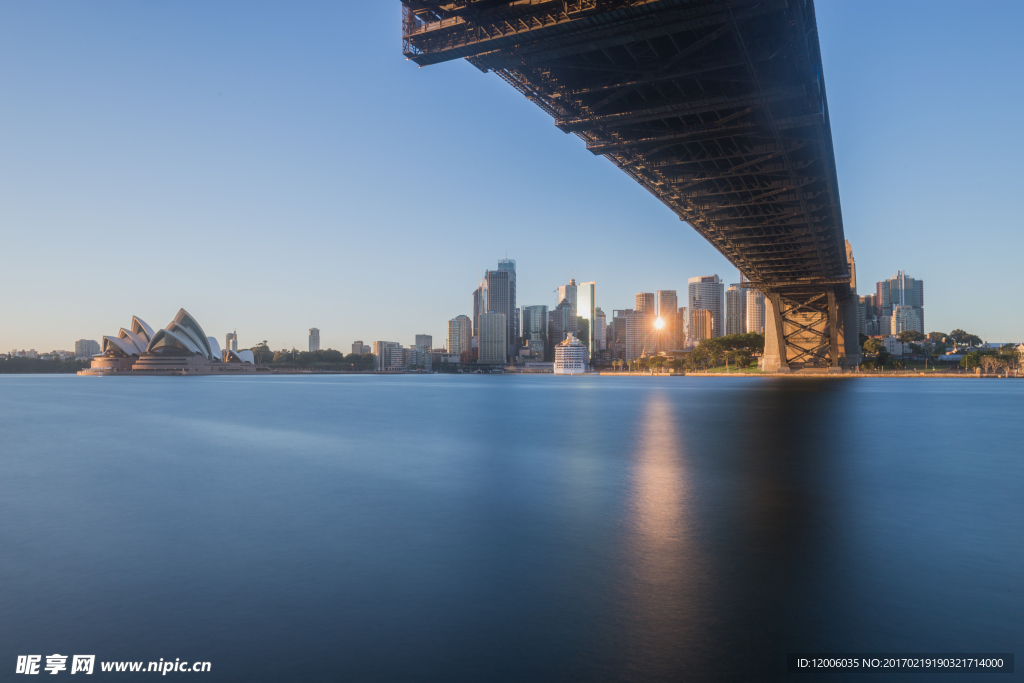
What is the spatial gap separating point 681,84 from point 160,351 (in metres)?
132

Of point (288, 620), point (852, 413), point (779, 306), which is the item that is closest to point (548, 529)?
point (288, 620)

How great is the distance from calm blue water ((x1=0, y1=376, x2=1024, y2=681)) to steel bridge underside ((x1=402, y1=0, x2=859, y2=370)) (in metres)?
12.0

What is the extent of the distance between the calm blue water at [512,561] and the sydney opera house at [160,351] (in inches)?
4813

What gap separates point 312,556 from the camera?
7.43m

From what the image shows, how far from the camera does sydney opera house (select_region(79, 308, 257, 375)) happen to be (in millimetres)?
124500

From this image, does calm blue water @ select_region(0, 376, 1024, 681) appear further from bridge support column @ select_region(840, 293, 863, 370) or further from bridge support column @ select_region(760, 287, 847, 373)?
bridge support column @ select_region(840, 293, 863, 370)

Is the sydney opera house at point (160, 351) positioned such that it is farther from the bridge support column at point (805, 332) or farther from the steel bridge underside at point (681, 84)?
the steel bridge underside at point (681, 84)

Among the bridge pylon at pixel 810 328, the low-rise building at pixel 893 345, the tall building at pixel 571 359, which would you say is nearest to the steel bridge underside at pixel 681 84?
the bridge pylon at pixel 810 328

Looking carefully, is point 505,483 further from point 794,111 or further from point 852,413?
point 852,413

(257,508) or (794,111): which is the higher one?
(794,111)

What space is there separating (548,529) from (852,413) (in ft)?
88.9

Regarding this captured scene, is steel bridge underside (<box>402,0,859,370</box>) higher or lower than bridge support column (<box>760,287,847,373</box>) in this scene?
higher

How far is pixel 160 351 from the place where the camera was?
409 ft

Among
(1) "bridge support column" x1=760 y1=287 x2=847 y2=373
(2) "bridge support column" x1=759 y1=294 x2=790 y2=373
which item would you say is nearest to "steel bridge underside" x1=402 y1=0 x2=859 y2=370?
(1) "bridge support column" x1=760 y1=287 x2=847 y2=373
